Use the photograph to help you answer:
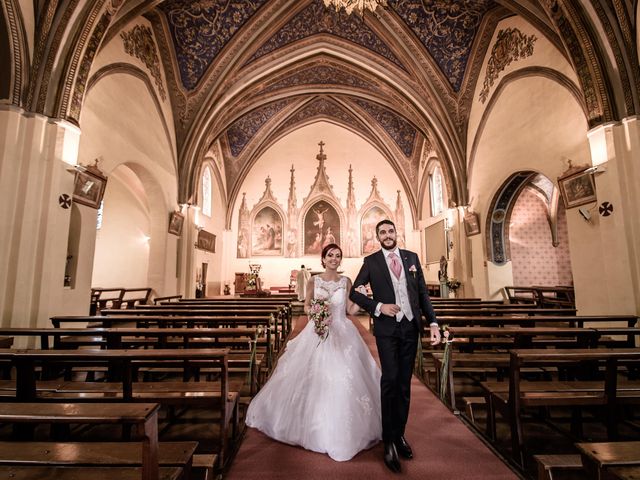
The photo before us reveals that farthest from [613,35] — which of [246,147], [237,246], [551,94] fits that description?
[237,246]

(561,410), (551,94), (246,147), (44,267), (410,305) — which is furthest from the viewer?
(246,147)

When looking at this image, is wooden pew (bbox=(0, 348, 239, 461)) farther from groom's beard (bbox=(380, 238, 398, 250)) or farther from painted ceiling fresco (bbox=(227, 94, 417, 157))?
painted ceiling fresco (bbox=(227, 94, 417, 157))

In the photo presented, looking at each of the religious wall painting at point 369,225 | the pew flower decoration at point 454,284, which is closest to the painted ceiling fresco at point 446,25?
the pew flower decoration at point 454,284

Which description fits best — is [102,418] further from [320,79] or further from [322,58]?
[320,79]

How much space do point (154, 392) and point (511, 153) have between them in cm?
938

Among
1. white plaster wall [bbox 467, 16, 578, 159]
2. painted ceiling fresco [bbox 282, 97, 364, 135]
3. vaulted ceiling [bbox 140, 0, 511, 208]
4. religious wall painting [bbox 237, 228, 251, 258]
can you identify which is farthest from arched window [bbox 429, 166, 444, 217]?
religious wall painting [bbox 237, 228, 251, 258]

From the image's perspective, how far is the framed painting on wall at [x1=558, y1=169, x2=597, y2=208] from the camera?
6.04 meters

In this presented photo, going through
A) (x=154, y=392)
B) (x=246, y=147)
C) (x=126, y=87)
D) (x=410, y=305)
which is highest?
(x=246, y=147)

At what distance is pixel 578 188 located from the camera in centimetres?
634

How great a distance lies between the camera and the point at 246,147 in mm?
16078

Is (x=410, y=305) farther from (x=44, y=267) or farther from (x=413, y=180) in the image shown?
(x=413, y=180)

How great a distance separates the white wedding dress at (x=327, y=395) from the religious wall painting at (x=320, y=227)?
45.4 feet

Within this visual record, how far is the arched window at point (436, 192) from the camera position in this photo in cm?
1433

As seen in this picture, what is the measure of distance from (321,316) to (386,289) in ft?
2.24
